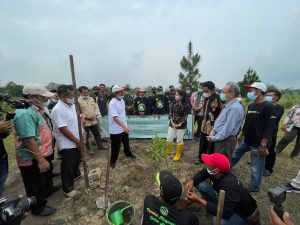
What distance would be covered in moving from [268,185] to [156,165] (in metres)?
2.61

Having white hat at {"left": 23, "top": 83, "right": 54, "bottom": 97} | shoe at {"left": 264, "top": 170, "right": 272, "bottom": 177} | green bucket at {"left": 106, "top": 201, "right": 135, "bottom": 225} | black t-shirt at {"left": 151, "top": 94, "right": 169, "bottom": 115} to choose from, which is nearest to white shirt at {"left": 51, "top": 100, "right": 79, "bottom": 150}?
white hat at {"left": 23, "top": 83, "right": 54, "bottom": 97}

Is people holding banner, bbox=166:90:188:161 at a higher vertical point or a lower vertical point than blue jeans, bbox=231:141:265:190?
higher

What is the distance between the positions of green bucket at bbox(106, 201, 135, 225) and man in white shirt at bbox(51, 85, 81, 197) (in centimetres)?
121

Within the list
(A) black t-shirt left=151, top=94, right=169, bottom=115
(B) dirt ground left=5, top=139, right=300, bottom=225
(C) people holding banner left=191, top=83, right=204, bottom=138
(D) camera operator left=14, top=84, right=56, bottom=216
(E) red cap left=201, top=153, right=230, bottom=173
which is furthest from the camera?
(A) black t-shirt left=151, top=94, right=169, bottom=115

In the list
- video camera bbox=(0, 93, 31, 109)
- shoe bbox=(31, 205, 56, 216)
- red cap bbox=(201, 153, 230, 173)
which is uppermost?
video camera bbox=(0, 93, 31, 109)

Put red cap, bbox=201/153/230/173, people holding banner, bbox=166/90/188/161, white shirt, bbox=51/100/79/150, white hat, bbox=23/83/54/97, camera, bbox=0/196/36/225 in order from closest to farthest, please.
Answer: camera, bbox=0/196/36/225 < red cap, bbox=201/153/230/173 < white hat, bbox=23/83/54/97 < white shirt, bbox=51/100/79/150 < people holding banner, bbox=166/90/188/161

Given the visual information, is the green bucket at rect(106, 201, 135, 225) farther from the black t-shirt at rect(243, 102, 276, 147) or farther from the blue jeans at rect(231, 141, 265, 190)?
the black t-shirt at rect(243, 102, 276, 147)

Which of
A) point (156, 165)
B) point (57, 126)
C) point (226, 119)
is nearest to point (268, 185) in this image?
point (226, 119)

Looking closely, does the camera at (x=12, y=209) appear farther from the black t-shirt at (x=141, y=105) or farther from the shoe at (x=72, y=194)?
the black t-shirt at (x=141, y=105)

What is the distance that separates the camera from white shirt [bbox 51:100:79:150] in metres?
3.62

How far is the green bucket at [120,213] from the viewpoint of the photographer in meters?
3.04

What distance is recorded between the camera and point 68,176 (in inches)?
157

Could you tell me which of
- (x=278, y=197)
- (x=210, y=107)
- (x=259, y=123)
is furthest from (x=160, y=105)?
(x=278, y=197)

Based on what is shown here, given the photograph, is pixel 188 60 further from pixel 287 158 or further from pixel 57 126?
pixel 57 126
